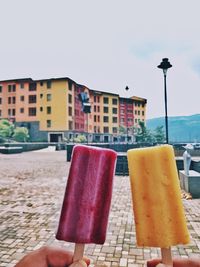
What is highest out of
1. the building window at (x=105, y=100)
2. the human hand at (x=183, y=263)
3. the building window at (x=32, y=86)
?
the building window at (x=32, y=86)

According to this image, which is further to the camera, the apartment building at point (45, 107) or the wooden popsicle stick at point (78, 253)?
the apartment building at point (45, 107)

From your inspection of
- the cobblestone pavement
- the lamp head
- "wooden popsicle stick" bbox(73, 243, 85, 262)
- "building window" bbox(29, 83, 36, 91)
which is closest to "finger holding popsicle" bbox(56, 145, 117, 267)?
"wooden popsicle stick" bbox(73, 243, 85, 262)

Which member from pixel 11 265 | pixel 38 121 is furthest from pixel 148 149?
pixel 38 121

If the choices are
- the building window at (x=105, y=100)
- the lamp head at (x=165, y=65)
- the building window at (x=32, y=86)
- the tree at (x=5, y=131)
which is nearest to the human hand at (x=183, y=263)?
the lamp head at (x=165, y=65)

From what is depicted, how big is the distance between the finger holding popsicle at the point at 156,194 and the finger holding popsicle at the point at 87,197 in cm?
19

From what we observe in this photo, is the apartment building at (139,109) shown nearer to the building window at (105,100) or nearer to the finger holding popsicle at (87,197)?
the building window at (105,100)

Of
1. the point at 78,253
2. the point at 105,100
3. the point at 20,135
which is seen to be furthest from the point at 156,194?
the point at 105,100

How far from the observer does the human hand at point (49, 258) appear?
60.3 inches

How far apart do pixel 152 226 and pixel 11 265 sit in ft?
10.7

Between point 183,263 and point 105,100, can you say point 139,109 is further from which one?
point 183,263

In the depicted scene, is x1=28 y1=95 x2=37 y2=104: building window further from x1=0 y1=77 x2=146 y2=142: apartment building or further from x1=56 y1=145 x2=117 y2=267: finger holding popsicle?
x1=56 y1=145 x2=117 y2=267: finger holding popsicle

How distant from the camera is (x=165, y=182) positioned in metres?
1.67

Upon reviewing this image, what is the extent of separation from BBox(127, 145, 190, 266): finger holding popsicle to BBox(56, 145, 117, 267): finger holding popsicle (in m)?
0.19

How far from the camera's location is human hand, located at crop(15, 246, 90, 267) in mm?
1532
